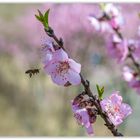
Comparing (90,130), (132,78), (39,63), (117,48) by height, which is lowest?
(90,130)

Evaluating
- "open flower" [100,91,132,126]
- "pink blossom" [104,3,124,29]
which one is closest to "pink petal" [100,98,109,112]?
"open flower" [100,91,132,126]

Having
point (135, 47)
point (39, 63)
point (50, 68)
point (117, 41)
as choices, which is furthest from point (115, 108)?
point (39, 63)

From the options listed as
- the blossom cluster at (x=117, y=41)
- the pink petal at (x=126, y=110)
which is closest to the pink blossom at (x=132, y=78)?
the blossom cluster at (x=117, y=41)

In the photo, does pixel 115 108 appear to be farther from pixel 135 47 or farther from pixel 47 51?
pixel 135 47

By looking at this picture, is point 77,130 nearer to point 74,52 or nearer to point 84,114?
point 74,52

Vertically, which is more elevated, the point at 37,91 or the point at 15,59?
the point at 15,59

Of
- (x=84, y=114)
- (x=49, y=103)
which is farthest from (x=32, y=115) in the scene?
(x=84, y=114)
